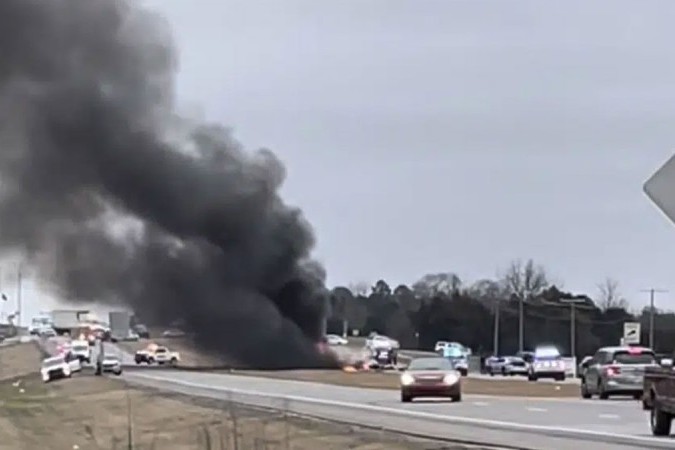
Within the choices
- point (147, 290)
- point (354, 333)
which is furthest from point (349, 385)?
point (354, 333)

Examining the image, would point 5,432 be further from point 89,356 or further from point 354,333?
Result: point 354,333

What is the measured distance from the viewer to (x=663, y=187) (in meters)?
10.4

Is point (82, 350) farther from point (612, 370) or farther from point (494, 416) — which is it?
point (494, 416)

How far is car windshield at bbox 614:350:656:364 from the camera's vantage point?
4609cm

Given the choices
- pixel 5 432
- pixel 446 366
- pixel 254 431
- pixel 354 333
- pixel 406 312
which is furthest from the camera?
pixel 406 312

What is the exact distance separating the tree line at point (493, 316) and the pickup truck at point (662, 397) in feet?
324

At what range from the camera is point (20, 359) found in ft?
351

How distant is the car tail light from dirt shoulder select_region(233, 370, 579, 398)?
4.80 m

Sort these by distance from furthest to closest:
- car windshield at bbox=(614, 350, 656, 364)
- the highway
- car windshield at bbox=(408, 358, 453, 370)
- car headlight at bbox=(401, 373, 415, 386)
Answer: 1. car windshield at bbox=(408, 358, 453, 370)
2. car windshield at bbox=(614, 350, 656, 364)
3. car headlight at bbox=(401, 373, 415, 386)
4. the highway

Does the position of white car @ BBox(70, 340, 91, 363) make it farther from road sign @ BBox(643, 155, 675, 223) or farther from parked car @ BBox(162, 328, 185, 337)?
road sign @ BBox(643, 155, 675, 223)

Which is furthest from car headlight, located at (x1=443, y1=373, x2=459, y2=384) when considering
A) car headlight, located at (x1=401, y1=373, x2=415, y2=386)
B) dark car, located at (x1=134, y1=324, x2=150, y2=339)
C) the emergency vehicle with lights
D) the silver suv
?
dark car, located at (x1=134, y1=324, x2=150, y2=339)

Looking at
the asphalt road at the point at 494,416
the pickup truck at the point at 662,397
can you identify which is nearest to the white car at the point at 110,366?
the asphalt road at the point at 494,416

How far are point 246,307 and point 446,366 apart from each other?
44537 millimetres

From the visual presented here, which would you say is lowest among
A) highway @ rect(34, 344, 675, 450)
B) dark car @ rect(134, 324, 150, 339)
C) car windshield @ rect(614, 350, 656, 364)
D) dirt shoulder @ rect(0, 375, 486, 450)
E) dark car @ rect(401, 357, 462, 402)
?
dirt shoulder @ rect(0, 375, 486, 450)
